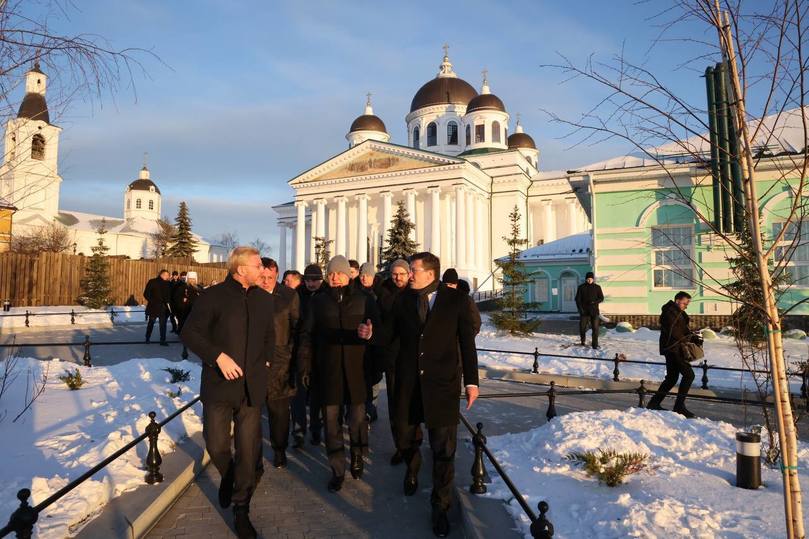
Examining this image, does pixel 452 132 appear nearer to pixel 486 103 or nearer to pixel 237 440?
pixel 486 103

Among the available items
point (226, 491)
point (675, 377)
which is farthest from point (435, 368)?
point (675, 377)

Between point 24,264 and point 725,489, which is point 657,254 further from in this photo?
point 24,264

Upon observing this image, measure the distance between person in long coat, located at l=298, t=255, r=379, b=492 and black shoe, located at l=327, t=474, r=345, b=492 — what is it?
9.0 inches

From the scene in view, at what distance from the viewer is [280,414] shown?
559cm

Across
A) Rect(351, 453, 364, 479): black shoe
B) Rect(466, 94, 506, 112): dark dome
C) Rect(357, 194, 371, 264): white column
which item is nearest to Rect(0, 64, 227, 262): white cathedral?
Rect(351, 453, 364, 479): black shoe

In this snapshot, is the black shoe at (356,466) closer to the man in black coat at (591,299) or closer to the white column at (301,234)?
the man in black coat at (591,299)

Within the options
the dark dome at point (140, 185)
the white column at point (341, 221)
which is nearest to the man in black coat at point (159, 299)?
the white column at point (341, 221)

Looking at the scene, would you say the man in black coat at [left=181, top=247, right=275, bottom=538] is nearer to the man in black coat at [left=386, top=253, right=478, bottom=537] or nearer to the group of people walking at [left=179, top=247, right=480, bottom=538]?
the group of people walking at [left=179, top=247, right=480, bottom=538]

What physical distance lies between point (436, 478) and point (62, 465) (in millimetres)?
3311

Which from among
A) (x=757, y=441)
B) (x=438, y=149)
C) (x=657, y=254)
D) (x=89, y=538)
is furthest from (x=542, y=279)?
(x=89, y=538)

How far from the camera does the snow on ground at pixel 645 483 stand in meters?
3.79

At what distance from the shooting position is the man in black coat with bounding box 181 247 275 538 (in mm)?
3982

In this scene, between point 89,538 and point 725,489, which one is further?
point 725,489

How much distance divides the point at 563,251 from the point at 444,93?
30469 millimetres
